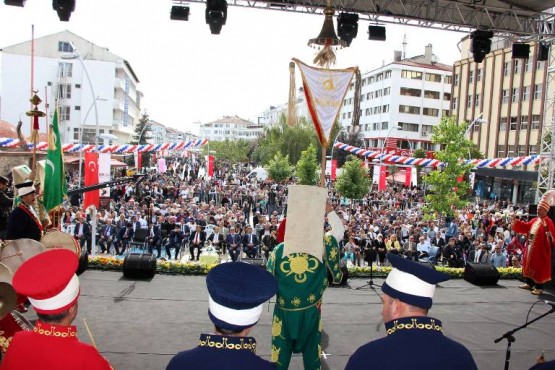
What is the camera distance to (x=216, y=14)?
1058cm

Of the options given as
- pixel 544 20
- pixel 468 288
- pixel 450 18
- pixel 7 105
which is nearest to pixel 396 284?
pixel 468 288

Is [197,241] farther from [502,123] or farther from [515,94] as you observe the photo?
[502,123]

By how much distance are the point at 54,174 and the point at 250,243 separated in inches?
285

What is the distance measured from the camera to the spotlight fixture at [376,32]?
453 inches

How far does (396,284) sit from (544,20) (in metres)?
11.5

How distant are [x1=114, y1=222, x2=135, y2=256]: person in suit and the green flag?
644 cm

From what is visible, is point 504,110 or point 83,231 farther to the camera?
point 504,110

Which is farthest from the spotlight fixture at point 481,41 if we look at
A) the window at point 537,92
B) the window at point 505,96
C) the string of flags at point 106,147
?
the window at point 505,96

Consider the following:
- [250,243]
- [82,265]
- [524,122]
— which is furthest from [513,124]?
[82,265]

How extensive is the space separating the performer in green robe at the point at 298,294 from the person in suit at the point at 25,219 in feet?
13.9

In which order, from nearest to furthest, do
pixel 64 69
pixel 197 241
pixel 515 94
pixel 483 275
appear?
pixel 483 275, pixel 197 241, pixel 515 94, pixel 64 69

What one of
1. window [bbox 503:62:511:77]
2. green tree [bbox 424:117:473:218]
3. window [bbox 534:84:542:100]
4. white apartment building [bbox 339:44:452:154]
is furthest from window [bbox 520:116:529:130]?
white apartment building [bbox 339:44:452:154]

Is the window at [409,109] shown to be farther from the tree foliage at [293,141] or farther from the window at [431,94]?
the tree foliage at [293,141]

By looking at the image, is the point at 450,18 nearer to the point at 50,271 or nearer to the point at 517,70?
the point at 50,271
